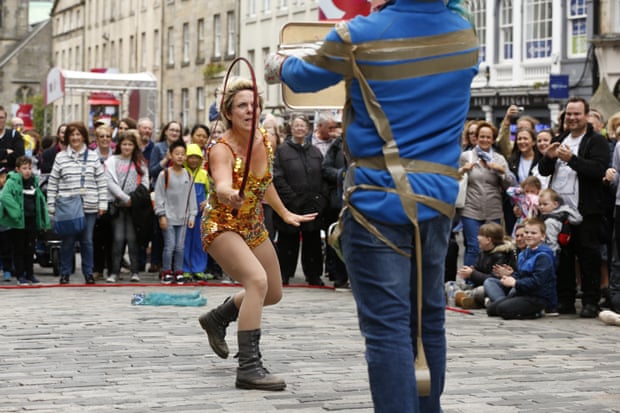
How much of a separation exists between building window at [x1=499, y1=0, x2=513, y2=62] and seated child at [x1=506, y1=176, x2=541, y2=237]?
26757 mm

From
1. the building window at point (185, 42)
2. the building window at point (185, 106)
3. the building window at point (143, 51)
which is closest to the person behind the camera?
the building window at point (185, 106)

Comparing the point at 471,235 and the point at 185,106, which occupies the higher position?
the point at 185,106

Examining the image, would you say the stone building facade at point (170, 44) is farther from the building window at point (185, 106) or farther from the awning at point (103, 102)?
the awning at point (103, 102)

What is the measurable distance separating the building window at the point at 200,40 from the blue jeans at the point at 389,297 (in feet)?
194

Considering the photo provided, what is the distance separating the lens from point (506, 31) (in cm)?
4006

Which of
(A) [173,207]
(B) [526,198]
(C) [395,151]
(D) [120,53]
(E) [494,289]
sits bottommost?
(E) [494,289]

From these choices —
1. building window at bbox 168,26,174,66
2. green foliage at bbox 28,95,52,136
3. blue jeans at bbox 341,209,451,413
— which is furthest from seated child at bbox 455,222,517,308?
green foliage at bbox 28,95,52,136

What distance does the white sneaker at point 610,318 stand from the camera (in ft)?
37.3

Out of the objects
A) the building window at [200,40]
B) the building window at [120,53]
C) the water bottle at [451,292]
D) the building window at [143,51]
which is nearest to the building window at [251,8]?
the building window at [200,40]

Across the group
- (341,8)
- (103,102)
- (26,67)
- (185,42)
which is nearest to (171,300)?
(341,8)

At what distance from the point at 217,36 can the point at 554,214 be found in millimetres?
50909

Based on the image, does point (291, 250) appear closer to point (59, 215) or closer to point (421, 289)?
point (59, 215)

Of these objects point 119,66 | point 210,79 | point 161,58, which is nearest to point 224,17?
point 210,79

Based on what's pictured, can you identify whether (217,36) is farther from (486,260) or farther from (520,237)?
(520,237)
